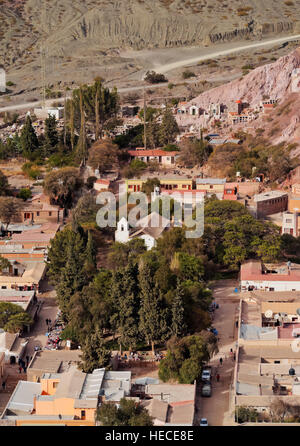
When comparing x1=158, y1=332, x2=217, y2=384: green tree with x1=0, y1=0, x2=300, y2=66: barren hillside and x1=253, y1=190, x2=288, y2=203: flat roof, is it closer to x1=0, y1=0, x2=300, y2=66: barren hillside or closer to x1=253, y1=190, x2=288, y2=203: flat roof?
x1=253, y1=190, x2=288, y2=203: flat roof

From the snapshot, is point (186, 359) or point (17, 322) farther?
point (17, 322)

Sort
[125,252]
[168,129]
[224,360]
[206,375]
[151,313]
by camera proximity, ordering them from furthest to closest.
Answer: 1. [168,129]
2. [125,252]
3. [151,313]
4. [224,360]
5. [206,375]

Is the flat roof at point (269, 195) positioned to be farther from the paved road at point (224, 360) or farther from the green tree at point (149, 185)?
the paved road at point (224, 360)

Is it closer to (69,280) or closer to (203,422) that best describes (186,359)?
(203,422)

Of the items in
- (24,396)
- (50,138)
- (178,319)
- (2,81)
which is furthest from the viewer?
(2,81)

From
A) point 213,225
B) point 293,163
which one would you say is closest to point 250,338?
point 213,225

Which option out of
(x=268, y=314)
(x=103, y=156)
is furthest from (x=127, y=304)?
(x=103, y=156)

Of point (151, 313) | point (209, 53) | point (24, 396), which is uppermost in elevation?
point (209, 53)
